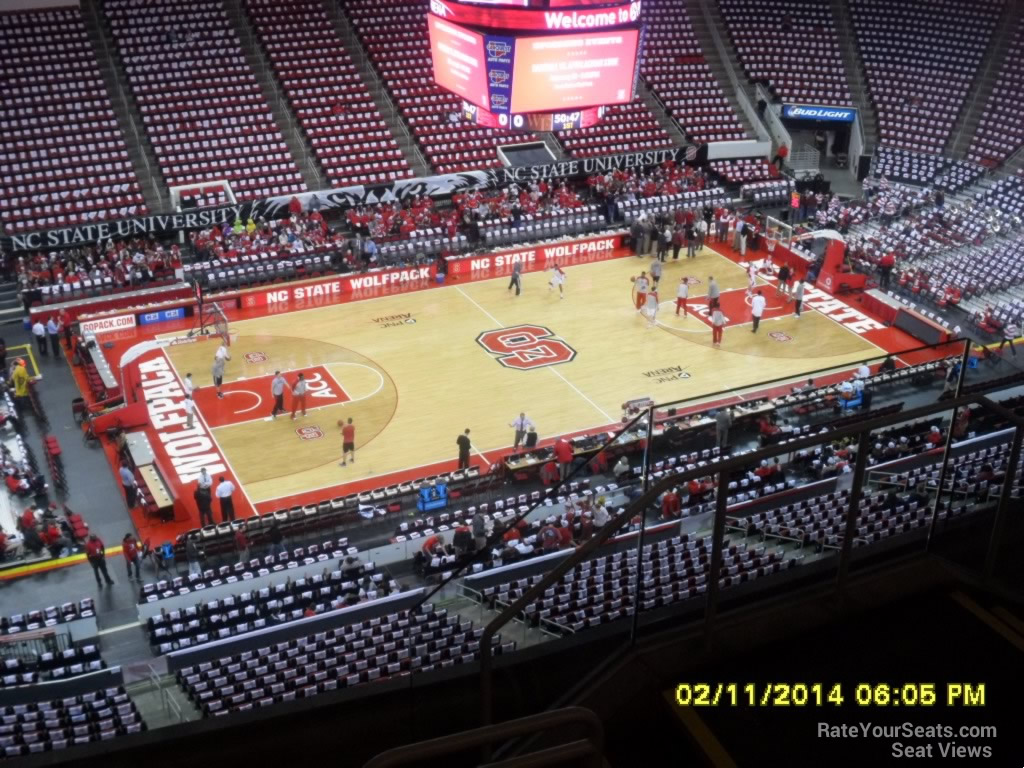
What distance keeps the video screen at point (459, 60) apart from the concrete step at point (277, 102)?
35.0 ft

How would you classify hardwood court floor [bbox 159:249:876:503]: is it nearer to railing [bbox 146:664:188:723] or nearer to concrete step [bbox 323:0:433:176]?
railing [bbox 146:664:188:723]

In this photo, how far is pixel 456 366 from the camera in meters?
30.1

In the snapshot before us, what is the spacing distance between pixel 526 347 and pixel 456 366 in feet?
7.27

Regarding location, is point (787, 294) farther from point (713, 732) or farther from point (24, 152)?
point (713, 732)

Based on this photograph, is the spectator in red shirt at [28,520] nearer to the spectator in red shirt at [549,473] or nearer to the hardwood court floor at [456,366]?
the hardwood court floor at [456,366]

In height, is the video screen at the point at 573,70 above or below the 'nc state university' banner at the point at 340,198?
above

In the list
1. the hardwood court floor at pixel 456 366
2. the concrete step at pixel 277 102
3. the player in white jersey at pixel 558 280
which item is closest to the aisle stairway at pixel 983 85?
the hardwood court floor at pixel 456 366

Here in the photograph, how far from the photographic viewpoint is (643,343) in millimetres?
31375

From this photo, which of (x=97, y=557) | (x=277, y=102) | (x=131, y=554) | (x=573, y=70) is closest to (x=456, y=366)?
(x=573, y=70)

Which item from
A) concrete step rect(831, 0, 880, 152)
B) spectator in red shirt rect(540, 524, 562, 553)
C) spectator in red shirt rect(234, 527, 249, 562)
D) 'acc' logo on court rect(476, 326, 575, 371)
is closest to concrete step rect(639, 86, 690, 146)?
concrete step rect(831, 0, 880, 152)

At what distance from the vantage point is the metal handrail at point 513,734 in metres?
3.36

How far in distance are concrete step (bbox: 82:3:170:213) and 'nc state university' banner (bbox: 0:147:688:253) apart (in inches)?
74.4

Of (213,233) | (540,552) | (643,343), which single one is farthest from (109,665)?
(213,233)

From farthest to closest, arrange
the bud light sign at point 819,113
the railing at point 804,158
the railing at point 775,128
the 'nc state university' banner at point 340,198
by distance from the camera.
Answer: the railing at point 804,158 < the bud light sign at point 819,113 < the railing at point 775,128 < the 'nc state university' banner at point 340,198
